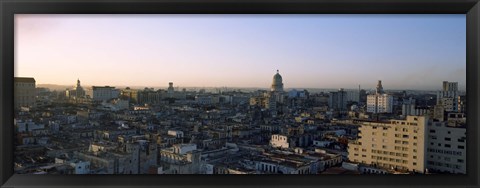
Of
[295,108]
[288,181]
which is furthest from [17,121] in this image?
[295,108]

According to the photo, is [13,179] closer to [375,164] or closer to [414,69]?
[375,164]

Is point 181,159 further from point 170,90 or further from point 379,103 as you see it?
point 379,103

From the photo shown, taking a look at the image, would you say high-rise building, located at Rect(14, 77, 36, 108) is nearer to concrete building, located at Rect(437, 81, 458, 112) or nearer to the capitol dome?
the capitol dome

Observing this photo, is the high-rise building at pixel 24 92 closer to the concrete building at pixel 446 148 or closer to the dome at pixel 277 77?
the dome at pixel 277 77

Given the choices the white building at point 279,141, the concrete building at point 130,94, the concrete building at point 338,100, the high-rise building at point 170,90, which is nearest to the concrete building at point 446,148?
the concrete building at point 338,100

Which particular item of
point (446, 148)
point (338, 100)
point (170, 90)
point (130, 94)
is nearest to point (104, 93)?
point (130, 94)

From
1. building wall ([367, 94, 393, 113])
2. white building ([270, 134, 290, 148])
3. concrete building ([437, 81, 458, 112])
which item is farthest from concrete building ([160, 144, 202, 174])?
concrete building ([437, 81, 458, 112])
